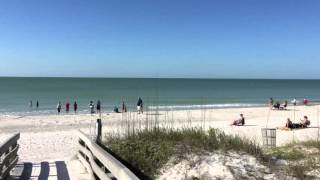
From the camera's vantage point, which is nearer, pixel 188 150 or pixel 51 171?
pixel 188 150

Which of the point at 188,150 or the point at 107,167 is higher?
the point at 107,167

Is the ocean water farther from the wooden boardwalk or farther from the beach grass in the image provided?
the wooden boardwalk

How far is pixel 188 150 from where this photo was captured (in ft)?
24.2

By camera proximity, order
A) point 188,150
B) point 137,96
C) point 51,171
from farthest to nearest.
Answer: point 137,96
point 51,171
point 188,150

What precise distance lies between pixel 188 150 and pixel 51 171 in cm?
280

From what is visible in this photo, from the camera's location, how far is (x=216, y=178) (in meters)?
6.37

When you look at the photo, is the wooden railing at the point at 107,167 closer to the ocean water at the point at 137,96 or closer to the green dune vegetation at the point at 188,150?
the green dune vegetation at the point at 188,150

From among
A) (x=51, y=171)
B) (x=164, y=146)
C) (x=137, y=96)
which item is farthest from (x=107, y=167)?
(x=137, y=96)

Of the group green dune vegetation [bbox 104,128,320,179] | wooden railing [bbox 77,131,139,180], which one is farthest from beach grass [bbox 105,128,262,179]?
wooden railing [bbox 77,131,139,180]

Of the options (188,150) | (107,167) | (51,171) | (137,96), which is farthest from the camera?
(137,96)

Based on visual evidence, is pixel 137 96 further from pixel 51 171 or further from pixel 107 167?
pixel 107 167

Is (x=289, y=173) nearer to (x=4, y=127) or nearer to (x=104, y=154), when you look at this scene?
(x=104, y=154)

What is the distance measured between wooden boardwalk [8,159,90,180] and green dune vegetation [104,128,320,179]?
0.81m

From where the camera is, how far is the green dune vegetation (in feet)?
22.5
